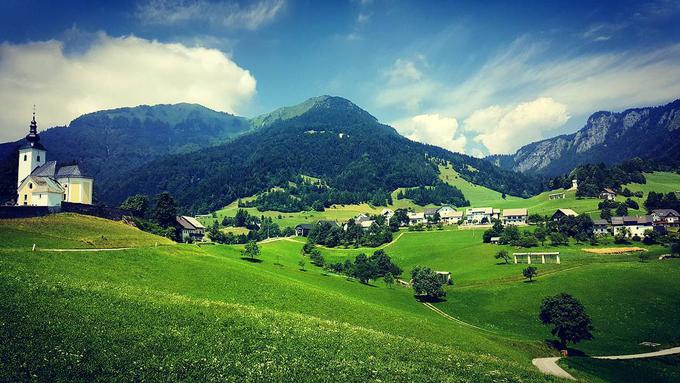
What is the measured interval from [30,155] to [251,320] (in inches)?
2948

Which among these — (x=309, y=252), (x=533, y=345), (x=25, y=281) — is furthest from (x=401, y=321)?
(x=309, y=252)

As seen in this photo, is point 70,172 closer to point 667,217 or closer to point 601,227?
point 601,227

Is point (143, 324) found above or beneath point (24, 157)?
beneath

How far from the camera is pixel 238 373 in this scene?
21.6 meters

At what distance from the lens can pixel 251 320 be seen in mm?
33750

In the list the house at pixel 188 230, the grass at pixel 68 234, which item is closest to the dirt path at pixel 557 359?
the grass at pixel 68 234

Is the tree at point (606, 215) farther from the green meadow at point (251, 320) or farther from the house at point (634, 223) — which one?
the green meadow at point (251, 320)

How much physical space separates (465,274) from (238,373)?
9970cm

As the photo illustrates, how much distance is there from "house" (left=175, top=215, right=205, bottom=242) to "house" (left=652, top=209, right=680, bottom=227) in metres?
163

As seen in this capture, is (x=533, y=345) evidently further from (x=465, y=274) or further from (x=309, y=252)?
(x=309, y=252)

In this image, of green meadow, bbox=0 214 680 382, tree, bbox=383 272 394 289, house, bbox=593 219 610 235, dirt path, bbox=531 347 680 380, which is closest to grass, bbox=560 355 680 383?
green meadow, bbox=0 214 680 382

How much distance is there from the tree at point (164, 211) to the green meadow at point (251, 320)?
47.9m

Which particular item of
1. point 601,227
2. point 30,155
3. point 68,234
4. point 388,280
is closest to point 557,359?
point 388,280

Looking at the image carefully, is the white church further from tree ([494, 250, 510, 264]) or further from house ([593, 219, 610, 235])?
house ([593, 219, 610, 235])
